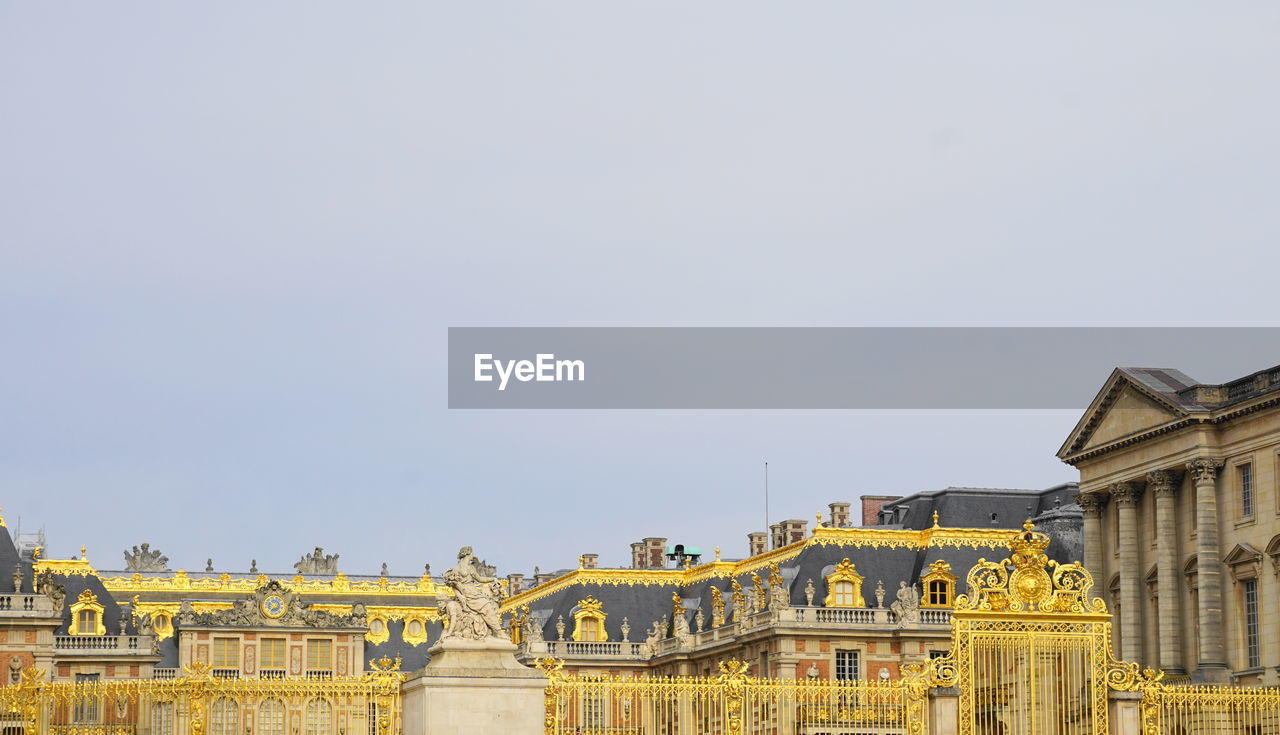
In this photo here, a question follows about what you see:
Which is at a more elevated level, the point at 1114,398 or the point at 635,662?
the point at 1114,398

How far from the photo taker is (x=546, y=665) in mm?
33844

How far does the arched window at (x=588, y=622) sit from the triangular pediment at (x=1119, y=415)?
66.5 ft

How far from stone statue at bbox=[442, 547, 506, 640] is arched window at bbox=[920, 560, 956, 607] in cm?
3863

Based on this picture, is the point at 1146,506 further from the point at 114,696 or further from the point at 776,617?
the point at 114,696

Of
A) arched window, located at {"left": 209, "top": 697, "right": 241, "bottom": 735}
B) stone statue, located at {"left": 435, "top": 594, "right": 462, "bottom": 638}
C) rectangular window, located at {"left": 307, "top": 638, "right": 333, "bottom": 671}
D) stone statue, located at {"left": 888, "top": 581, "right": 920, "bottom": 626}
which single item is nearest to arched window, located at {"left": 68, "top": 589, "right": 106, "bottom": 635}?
rectangular window, located at {"left": 307, "top": 638, "right": 333, "bottom": 671}

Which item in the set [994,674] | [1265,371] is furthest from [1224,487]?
[994,674]

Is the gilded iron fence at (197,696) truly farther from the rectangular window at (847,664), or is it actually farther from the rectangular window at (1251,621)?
the rectangular window at (847,664)

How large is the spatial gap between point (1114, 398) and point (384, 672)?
3102cm

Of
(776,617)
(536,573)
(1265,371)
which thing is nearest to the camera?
(1265,371)

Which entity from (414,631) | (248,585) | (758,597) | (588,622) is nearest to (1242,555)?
(758,597)

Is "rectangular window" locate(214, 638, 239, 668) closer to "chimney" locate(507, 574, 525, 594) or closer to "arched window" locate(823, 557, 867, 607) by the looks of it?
"chimney" locate(507, 574, 525, 594)

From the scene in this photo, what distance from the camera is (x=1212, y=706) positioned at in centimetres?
3947

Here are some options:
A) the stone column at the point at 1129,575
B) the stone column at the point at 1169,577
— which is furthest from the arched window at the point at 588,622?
the stone column at the point at 1169,577

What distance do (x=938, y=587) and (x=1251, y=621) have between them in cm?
1498
